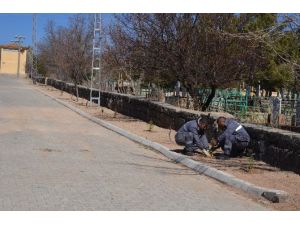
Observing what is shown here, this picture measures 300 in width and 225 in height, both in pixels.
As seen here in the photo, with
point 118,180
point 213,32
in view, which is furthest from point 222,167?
point 213,32

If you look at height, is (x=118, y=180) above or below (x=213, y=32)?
below

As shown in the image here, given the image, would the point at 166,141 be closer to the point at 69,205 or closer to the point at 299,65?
the point at 299,65

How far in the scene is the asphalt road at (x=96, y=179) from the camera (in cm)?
758

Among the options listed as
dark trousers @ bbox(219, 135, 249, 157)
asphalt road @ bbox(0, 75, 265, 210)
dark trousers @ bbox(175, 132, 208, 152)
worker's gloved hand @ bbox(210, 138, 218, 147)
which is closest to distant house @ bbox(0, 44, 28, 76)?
asphalt road @ bbox(0, 75, 265, 210)

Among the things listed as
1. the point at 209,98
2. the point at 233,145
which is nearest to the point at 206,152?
the point at 233,145

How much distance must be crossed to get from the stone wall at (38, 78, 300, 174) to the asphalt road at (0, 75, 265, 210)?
5.84 feet

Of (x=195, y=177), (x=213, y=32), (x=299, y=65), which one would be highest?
(x=213, y=32)

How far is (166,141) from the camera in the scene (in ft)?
50.3

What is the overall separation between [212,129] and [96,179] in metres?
6.06

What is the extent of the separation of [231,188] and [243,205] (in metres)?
1.37

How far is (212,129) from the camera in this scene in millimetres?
14883

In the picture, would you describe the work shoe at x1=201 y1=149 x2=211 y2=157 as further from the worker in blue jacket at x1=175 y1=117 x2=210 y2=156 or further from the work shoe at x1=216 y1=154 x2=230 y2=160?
the work shoe at x1=216 y1=154 x2=230 y2=160

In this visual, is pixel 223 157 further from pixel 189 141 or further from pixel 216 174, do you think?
pixel 216 174

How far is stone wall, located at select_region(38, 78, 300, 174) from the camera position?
10797mm
